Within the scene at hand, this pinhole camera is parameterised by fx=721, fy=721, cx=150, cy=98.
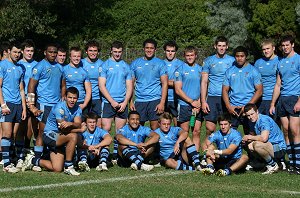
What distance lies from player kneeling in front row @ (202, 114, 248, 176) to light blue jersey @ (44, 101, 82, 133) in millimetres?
2245

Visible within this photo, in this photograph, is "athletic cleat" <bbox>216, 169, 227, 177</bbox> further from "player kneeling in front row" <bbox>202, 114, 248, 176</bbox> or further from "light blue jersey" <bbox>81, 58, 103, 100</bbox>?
"light blue jersey" <bbox>81, 58, 103, 100</bbox>

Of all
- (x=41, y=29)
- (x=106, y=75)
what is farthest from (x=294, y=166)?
(x=41, y=29)

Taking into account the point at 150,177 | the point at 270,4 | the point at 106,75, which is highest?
the point at 270,4

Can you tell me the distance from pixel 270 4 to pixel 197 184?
29.6 meters

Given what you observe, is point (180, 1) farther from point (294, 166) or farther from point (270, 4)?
point (294, 166)

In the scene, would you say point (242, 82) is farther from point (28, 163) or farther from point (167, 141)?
point (28, 163)

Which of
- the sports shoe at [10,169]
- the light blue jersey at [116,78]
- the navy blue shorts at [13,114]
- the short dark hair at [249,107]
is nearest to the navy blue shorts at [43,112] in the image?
the navy blue shorts at [13,114]

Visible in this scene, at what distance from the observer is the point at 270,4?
3906cm

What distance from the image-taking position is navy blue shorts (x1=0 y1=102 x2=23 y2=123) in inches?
472

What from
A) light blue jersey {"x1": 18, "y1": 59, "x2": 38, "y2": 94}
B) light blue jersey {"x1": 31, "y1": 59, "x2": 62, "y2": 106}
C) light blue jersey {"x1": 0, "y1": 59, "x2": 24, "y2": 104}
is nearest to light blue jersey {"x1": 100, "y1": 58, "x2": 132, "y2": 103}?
light blue jersey {"x1": 31, "y1": 59, "x2": 62, "y2": 106}

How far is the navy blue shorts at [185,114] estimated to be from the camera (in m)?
13.1

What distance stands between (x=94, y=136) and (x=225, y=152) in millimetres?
2339

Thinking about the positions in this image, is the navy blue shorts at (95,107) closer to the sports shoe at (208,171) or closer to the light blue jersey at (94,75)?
the light blue jersey at (94,75)

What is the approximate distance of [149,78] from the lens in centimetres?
1316
